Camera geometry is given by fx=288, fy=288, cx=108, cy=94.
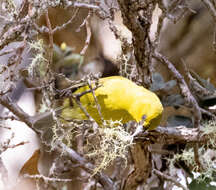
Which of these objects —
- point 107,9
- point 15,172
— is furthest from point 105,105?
point 15,172

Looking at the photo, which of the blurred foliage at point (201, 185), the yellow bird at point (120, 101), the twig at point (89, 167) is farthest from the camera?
the blurred foliage at point (201, 185)

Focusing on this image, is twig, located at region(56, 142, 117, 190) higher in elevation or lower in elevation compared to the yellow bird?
lower

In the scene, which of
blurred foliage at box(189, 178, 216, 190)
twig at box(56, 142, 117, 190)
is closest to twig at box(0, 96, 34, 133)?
twig at box(56, 142, 117, 190)

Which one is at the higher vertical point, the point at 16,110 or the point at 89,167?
the point at 16,110

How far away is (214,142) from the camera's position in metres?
0.70

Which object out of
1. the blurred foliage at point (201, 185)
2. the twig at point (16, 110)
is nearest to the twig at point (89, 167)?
→ the twig at point (16, 110)

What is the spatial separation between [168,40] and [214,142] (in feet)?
2.07

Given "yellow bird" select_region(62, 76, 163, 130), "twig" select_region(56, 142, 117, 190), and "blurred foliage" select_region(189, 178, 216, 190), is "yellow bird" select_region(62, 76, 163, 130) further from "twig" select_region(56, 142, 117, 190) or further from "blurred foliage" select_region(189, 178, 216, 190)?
"blurred foliage" select_region(189, 178, 216, 190)

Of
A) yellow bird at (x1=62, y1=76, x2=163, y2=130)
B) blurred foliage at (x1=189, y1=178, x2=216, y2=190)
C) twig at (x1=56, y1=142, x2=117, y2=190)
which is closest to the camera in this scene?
yellow bird at (x1=62, y1=76, x2=163, y2=130)

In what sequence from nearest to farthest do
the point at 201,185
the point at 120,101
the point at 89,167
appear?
the point at 120,101 < the point at 89,167 < the point at 201,185

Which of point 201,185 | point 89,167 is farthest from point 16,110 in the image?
point 201,185

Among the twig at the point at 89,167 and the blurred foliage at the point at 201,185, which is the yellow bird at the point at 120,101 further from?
the blurred foliage at the point at 201,185

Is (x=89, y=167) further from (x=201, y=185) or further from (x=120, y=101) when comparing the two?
(x=201, y=185)

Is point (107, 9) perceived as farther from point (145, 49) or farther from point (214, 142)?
point (214, 142)
